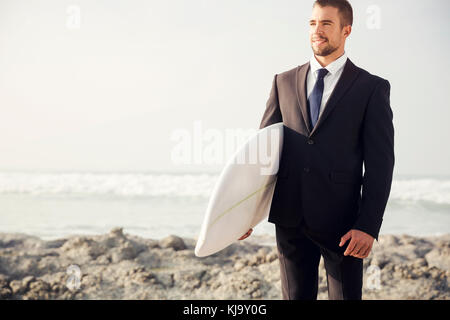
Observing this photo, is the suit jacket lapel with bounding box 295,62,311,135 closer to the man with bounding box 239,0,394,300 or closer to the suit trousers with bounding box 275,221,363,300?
the man with bounding box 239,0,394,300

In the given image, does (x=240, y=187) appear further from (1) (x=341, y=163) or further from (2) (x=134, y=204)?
(2) (x=134, y=204)

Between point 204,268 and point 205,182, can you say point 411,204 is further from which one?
point 204,268

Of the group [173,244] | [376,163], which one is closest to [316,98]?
[376,163]

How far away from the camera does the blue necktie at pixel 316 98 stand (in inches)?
54.1

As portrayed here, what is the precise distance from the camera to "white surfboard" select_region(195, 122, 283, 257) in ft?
4.29

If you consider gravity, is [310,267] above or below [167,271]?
above

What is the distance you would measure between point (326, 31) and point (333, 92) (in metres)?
0.19

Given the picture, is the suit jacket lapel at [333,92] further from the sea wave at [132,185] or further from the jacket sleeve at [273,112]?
the sea wave at [132,185]

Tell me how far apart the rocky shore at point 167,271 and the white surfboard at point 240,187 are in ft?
5.74

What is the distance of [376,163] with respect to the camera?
1303 mm

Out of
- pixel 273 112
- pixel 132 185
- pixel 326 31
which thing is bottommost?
pixel 132 185

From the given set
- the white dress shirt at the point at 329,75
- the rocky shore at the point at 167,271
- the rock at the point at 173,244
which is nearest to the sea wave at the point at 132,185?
the rock at the point at 173,244

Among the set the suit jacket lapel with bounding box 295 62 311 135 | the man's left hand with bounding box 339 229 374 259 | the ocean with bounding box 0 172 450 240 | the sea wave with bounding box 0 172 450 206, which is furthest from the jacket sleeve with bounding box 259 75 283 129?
the sea wave with bounding box 0 172 450 206
